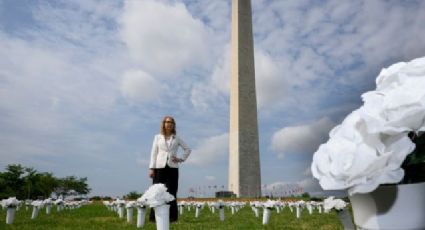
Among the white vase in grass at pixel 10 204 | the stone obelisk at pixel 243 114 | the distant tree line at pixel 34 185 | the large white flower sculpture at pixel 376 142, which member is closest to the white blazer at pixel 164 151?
the white vase in grass at pixel 10 204

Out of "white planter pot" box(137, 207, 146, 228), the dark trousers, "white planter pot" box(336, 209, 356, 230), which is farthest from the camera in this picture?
the dark trousers

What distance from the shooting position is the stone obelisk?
95.6 ft

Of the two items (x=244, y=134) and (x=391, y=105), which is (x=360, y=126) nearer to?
(x=391, y=105)

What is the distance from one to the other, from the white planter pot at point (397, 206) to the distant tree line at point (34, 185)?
123 ft

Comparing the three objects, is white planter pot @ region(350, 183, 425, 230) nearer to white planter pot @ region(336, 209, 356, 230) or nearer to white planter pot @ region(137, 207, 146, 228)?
white planter pot @ region(336, 209, 356, 230)

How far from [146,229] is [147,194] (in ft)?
9.66

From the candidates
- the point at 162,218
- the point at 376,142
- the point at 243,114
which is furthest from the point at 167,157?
the point at 243,114

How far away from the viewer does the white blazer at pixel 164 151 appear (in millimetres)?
8125

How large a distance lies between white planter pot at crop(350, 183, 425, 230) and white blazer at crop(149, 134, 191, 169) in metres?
7.17

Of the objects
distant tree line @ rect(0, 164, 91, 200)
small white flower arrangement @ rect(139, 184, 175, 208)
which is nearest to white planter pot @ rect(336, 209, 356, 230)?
small white flower arrangement @ rect(139, 184, 175, 208)

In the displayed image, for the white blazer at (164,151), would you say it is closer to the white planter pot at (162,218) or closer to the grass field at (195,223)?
the grass field at (195,223)

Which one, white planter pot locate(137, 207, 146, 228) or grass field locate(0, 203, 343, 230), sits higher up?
white planter pot locate(137, 207, 146, 228)

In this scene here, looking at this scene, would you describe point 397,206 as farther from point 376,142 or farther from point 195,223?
point 195,223

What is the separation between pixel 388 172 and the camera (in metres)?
1.03
